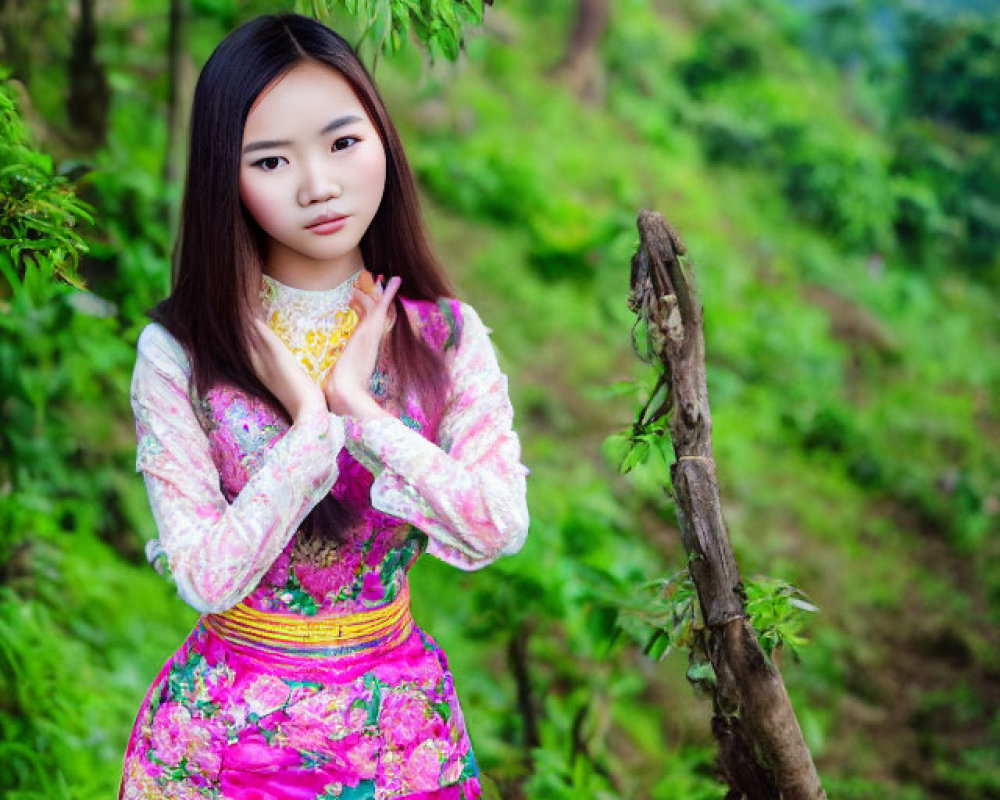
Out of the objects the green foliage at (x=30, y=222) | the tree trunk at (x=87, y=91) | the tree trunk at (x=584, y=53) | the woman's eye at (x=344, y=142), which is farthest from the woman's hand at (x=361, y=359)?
the tree trunk at (x=584, y=53)

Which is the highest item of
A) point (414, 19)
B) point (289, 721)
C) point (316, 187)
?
point (414, 19)

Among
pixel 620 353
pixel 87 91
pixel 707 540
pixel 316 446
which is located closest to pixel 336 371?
pixel 316 446

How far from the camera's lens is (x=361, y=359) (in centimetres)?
185

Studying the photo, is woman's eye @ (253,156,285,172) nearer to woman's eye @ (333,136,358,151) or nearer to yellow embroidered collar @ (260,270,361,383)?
woman's eye @ (333,136,358,151)

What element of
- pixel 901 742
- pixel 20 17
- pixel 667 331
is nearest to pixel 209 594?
pixel 667 331

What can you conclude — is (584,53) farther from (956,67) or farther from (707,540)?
(707,540)

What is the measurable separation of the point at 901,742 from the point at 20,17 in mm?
4519

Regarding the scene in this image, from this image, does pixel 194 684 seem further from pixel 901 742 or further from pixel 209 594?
pixel 901 742

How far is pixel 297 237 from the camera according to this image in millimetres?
1878

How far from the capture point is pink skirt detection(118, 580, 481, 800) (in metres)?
1.83

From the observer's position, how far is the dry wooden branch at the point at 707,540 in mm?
1856

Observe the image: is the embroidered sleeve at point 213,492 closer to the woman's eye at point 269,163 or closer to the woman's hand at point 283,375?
the woman's hand at point 283,375

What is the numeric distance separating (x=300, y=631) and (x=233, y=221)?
2.22 feet

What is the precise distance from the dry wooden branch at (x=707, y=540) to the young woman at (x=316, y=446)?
0.93 feet
